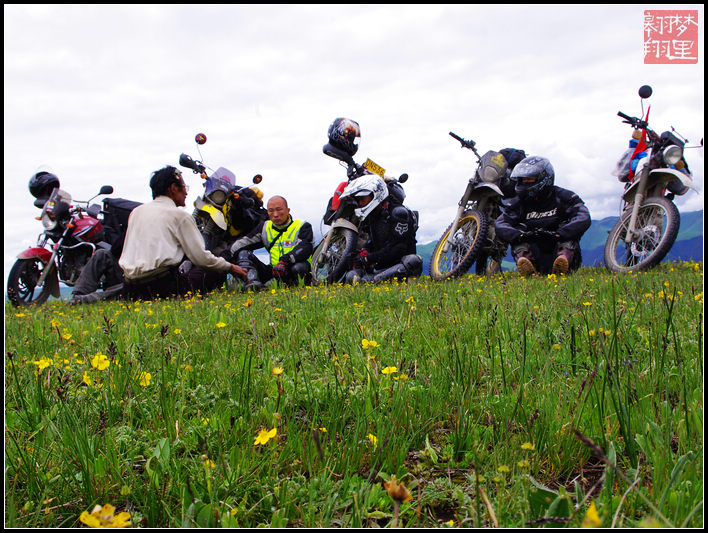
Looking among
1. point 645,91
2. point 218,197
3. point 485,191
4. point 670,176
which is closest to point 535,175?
point 485,191

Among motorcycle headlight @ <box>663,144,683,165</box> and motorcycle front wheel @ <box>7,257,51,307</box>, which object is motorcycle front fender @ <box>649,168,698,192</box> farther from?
motorcycle front wheel @ <box>7,257,51,307</box>

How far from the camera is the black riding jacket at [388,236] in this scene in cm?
927

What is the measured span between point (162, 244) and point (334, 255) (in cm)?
338

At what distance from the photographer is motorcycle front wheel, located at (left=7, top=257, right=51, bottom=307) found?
353 inches

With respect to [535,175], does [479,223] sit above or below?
below

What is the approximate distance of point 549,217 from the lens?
843 cm

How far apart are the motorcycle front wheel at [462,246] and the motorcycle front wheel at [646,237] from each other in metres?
2.06

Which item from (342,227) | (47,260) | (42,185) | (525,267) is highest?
(42,185)

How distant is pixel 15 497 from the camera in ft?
4.27

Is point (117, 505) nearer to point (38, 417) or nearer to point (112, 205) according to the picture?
point (38, 417)

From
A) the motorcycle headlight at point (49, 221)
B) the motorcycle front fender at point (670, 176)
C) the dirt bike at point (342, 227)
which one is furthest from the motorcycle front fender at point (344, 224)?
the motorcycle headlight at point (49, 221)

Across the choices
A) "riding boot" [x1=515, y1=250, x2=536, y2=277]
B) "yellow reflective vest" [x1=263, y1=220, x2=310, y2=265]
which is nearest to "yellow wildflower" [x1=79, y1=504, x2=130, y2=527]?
"riding boot" [x1=515, y1=250, x2=536, y2=277]

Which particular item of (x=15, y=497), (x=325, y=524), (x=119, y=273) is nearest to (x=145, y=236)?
(x=119, y=273)

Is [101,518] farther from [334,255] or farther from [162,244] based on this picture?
[334,255]
